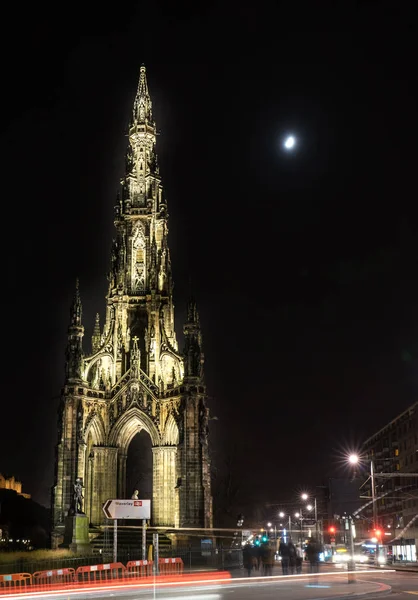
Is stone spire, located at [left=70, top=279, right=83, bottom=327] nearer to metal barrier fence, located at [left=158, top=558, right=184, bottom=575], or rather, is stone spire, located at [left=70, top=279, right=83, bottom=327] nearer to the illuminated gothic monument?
the illuminated gothic monument

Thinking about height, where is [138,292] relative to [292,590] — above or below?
above

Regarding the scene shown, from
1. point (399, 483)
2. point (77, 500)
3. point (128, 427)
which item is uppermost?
point (128, 427)

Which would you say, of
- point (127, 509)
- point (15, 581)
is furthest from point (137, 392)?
point (15, 581)

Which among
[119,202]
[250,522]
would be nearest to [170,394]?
[119,202]

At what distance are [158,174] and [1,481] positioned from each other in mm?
72703

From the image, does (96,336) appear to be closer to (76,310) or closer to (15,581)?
(76,310)

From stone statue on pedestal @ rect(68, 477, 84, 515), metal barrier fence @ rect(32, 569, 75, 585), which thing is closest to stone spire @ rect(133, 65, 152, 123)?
stone statue on pedestal @ rect(68, 477, 84, 515)

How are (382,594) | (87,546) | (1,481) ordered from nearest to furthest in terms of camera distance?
(382,594)
(87,546)
(1,481)

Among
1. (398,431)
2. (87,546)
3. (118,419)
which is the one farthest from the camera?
(398,431)

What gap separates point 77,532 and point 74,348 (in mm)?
13584

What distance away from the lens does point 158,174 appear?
6372 cm

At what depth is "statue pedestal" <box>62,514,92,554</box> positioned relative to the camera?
45.7 m

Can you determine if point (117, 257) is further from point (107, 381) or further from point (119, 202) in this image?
point (107, 381)

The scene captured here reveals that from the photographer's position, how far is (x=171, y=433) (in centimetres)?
5381
